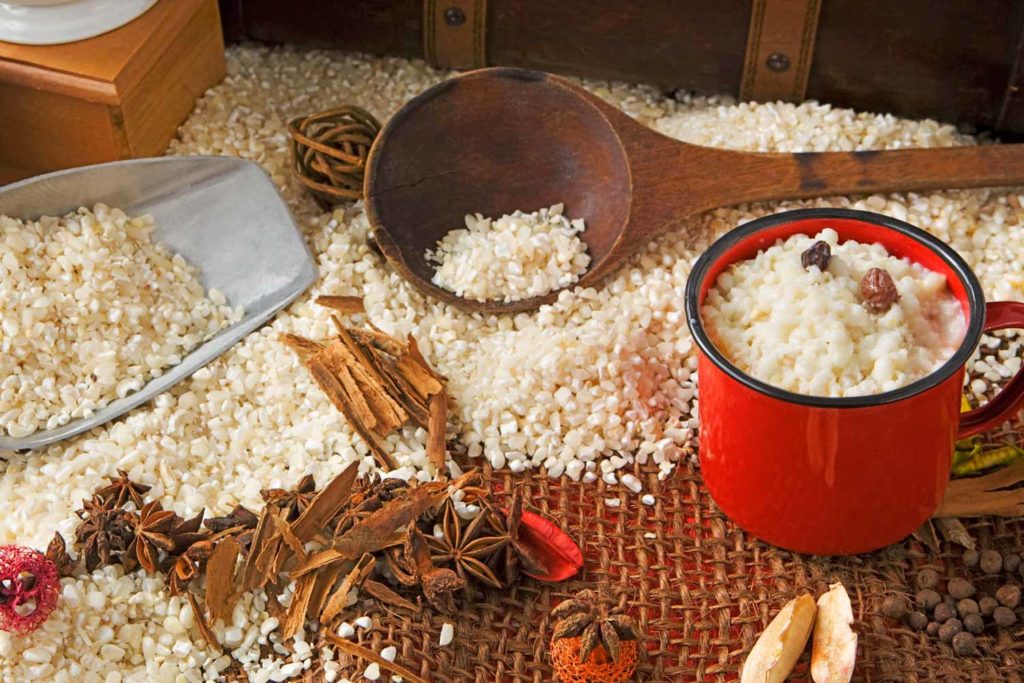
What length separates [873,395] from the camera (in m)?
1.10

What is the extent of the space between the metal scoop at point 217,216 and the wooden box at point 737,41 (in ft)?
1.25

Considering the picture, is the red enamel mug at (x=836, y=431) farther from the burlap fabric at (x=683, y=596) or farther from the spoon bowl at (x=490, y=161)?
the spoon bowl at (x=490, y=161)

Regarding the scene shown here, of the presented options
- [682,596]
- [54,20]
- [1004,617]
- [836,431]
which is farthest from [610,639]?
[54,20]

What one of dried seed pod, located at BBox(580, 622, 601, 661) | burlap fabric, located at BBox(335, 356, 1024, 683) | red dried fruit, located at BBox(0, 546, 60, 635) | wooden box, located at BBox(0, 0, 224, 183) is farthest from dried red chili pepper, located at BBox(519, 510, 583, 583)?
wooden box, located at BBox(0, 0, 224, 183)

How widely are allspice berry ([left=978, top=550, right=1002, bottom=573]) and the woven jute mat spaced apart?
0.6 inches

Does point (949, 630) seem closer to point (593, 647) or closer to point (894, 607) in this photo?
point (894, 607)

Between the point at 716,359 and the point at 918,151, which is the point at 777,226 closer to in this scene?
the point at 716,359

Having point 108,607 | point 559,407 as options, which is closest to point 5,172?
point 108,607

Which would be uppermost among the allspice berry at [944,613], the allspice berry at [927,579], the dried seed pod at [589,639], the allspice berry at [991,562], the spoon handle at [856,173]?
the spoon handle at [856,173]

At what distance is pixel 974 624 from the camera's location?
1216mm

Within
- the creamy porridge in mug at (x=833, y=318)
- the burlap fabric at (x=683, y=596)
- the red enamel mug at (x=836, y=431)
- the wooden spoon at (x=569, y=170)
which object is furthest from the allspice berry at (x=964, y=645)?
the wooden spoon at (x=569, y=170)

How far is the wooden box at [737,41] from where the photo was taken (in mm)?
1664

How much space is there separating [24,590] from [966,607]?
888 millimetres

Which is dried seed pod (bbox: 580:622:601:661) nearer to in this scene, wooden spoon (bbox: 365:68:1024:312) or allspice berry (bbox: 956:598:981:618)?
allspice berry (bbox: 956:598:981:618)
